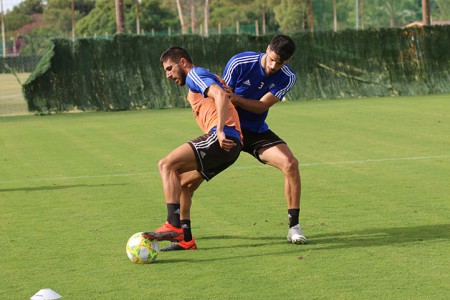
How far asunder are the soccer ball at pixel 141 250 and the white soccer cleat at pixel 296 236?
138 centimetres

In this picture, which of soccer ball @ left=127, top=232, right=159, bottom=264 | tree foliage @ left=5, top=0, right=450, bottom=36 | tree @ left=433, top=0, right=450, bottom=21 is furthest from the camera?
tree @ left=433, top=0, right=450, bottom=21

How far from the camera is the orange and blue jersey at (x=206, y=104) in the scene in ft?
29.0

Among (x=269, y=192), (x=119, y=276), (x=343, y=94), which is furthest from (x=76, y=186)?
(x=343, y=94)

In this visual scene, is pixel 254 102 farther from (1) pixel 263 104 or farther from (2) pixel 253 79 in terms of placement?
(2) pixel 253 79

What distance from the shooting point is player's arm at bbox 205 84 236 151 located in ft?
28.6

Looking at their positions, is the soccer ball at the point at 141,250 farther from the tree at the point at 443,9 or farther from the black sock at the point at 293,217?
the tree at the point at 443,9

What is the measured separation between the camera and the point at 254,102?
377 inches

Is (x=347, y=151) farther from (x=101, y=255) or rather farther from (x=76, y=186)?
(x=101, y=255)

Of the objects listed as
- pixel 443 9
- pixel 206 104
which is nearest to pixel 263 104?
pixel 206 104

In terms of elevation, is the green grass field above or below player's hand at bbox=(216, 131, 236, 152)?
below

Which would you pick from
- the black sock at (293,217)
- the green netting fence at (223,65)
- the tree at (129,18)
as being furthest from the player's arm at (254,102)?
the tree at (129,18)

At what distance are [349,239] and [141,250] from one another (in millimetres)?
2101

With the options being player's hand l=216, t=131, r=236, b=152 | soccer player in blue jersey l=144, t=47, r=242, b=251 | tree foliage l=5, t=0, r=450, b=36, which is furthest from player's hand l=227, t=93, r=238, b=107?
tree foliage l=5, t=0, r=450, b=36

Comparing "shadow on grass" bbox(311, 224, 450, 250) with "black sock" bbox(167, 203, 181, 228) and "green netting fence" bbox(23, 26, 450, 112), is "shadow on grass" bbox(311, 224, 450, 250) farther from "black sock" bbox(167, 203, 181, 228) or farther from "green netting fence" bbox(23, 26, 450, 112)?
"green netting fence" bbox(23, 26, 450, 112)
